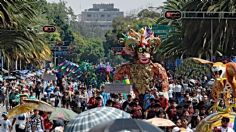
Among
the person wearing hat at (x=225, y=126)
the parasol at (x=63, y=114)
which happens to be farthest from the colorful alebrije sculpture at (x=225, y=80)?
the parasol at (x=63, y=114)

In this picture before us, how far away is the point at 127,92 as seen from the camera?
24.0 meters

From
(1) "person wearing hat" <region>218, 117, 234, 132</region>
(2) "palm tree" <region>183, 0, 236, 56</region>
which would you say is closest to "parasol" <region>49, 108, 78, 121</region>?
(1) "person wearing hat" <region>218, 117, 234, 132</region>

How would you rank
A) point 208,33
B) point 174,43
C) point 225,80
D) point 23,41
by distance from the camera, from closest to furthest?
point 225,80, point 208,33, point 23,41, point 174,43

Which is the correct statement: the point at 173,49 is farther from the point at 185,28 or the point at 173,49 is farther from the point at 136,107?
the point at 136,107

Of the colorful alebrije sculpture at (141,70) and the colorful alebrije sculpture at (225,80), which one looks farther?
the colorful alebrije sculpture at (141,70)

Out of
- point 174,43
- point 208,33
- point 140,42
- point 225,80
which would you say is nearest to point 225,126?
point 225,80

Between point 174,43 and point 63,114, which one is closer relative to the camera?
point 63,114

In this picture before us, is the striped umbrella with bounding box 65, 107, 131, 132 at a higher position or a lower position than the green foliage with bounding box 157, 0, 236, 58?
higher

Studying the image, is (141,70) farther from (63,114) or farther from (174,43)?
(174,43)

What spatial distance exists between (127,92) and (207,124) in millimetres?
11946

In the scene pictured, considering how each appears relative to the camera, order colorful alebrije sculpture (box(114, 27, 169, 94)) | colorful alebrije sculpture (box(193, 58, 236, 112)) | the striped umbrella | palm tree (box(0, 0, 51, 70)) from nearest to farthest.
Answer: the striped umbrella
colorful alebrije sculpture (box(193, 58, 236, 112))
colorful alebrije sculpture (box(114, 27, 169, 94))
palm tree (box(0, 0, 51, 70))

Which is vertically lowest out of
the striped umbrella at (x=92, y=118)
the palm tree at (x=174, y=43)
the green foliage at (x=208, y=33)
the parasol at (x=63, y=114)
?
the palm tree at (x=174, y=43)

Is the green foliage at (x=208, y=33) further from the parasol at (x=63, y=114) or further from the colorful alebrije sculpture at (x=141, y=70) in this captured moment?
the parasol at (x=63, y=114)

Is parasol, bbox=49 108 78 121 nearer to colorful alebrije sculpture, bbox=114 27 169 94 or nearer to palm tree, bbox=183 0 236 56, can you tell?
colorful alebrije sculpture, bbox=114 27 169 94
